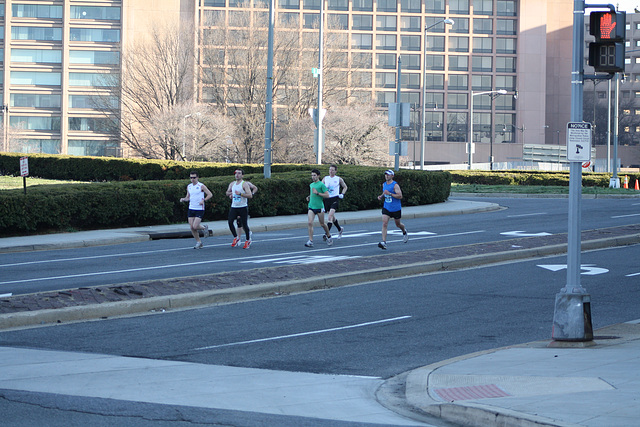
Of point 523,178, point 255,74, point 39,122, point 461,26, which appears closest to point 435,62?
point 461,26

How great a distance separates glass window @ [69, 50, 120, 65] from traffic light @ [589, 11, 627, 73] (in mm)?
93782

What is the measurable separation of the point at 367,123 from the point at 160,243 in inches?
1649

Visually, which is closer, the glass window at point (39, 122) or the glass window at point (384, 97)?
the glass window at point (39, 122)

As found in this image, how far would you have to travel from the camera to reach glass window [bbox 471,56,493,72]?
112 metres

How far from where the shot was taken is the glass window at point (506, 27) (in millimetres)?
112438

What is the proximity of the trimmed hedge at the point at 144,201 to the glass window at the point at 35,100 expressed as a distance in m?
74.6

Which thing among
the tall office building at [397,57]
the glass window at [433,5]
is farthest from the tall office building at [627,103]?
the glass window at [433,5]

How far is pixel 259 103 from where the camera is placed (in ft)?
206

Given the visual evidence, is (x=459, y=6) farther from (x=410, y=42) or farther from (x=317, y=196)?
(x=317, y=196)

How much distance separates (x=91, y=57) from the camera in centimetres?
9956

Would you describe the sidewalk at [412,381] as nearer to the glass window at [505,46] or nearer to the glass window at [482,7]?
the glass window at [482,7]

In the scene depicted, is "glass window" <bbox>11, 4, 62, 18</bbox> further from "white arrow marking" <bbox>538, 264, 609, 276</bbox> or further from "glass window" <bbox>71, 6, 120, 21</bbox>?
"white arrow marking" <bbox>538, 264, 609, 276</bbox>

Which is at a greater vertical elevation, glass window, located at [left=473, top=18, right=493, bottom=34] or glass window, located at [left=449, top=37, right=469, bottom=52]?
glass window, located at [left=473, top=18, right=493, bottom=34]

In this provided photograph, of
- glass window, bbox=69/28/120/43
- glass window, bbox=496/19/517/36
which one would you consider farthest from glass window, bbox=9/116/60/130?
glass window, bbox=496/19/517/36
